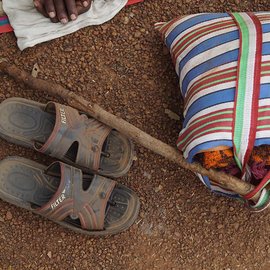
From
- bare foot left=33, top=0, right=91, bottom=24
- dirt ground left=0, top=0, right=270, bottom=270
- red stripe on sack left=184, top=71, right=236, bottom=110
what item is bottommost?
dirt ground left=0, top=0, right=270, bottom=270

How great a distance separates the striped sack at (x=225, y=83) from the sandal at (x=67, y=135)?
1.06ft

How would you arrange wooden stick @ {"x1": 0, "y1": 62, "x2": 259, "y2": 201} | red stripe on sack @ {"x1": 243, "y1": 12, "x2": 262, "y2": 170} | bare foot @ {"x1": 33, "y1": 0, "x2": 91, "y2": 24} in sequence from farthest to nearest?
bare foot @ {"x1": 33, "y1": 0, "x2": 91, "y2": 24} → wooden stick @ {"x1": 0, "y1": 62, "x2": 259, "y2": 201} → red stripe on sack @ {"x1": 243, "y1": 12, "x2": 262, "y2": 170}

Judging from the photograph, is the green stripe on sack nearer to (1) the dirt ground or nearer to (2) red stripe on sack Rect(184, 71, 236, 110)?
(2) red stripe on sack Rect(184, 71, 236, 110)

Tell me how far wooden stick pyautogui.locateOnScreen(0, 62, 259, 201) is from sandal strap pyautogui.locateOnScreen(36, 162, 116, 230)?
23 centimetres

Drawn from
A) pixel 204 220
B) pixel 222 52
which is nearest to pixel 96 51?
pixel 222 52

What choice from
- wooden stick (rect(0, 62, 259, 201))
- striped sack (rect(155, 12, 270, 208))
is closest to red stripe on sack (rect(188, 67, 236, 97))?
striped sack (rect(155, 12, 270, 208))

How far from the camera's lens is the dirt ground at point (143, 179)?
2004 millimetres

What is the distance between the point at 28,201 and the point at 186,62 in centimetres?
86

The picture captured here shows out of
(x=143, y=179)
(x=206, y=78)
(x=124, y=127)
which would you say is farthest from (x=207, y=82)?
(x=143, y=179)

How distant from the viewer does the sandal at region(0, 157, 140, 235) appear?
1.84 m

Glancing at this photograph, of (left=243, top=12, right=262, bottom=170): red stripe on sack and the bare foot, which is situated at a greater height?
the bare foot

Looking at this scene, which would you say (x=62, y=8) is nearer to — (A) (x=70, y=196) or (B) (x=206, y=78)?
(B) (x=206, y=78)

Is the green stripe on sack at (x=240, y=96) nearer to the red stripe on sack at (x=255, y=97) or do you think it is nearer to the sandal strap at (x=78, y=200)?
the red stripe on sack at (x=255, y=97)

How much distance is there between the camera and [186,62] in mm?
1879
